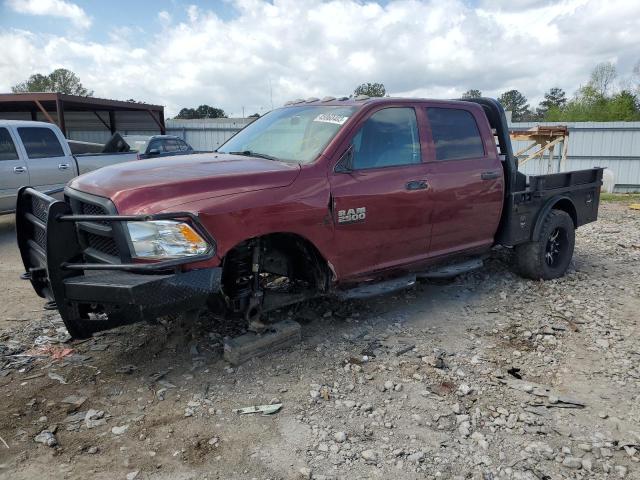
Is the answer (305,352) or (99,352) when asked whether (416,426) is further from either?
(99,352)

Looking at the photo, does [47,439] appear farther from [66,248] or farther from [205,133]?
[205,133]

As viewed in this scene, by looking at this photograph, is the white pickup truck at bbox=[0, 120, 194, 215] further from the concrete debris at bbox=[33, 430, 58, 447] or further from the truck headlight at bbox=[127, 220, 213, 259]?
the concrete debris at bbox=[33, 430, 58, 447]

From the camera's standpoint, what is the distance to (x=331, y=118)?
4102mm

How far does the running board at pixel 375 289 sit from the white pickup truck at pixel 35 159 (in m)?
4.97

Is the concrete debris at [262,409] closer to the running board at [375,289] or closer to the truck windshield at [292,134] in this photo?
the running board at [375,289]

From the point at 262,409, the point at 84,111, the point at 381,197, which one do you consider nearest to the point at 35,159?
the point at 381,197

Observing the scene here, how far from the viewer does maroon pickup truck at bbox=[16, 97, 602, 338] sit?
3.00m

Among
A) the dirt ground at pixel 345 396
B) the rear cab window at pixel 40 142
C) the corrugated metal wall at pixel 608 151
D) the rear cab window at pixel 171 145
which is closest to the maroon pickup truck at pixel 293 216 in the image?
the dirt ground at pixel 345 396

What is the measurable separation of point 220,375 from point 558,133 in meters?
12.3

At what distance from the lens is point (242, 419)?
2998 mm

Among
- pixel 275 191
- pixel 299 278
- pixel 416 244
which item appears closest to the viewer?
pixel 275 191

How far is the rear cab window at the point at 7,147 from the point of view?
8.31 m

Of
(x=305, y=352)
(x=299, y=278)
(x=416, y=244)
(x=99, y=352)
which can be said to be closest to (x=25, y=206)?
(x=99, y=352)

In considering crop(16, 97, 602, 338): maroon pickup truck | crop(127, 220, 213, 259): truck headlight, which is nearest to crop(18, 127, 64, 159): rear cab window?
crop(16, 97, 602, 338): maroon pickup truck
